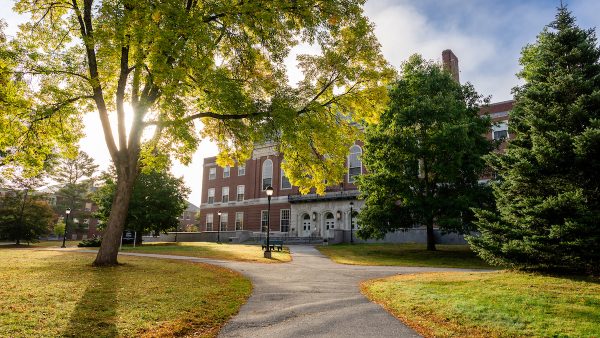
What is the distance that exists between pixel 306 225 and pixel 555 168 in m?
33.0

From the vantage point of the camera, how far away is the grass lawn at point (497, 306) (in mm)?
6016

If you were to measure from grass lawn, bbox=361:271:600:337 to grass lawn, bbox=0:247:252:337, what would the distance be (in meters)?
3.59

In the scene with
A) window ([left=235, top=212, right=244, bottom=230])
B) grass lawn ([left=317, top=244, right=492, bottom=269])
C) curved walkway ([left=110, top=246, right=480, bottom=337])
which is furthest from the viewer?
window ([left=235, top=212, right=244, bottom=230])

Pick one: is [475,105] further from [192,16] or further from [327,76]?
[192,16]

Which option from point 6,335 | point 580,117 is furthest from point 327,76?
point 6,335

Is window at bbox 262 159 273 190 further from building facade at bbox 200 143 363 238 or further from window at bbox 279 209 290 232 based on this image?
window at bbox 279 209 290 232

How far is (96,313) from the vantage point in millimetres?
6203

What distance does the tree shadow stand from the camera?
5.30 metres

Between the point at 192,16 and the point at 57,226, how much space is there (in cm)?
6303

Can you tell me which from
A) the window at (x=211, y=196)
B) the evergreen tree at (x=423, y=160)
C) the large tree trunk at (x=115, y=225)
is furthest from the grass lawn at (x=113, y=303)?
the window at (x=211, y=196)

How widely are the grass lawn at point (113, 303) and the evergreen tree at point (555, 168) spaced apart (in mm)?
8519

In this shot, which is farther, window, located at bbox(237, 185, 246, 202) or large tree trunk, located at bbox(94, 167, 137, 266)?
window, located at bbox(237, 185, 246, 202)

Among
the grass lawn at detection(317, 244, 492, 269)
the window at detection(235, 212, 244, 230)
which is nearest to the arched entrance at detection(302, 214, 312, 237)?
the window at detection(235, 212, 244, 230)

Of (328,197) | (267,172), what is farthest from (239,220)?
(328,197)
